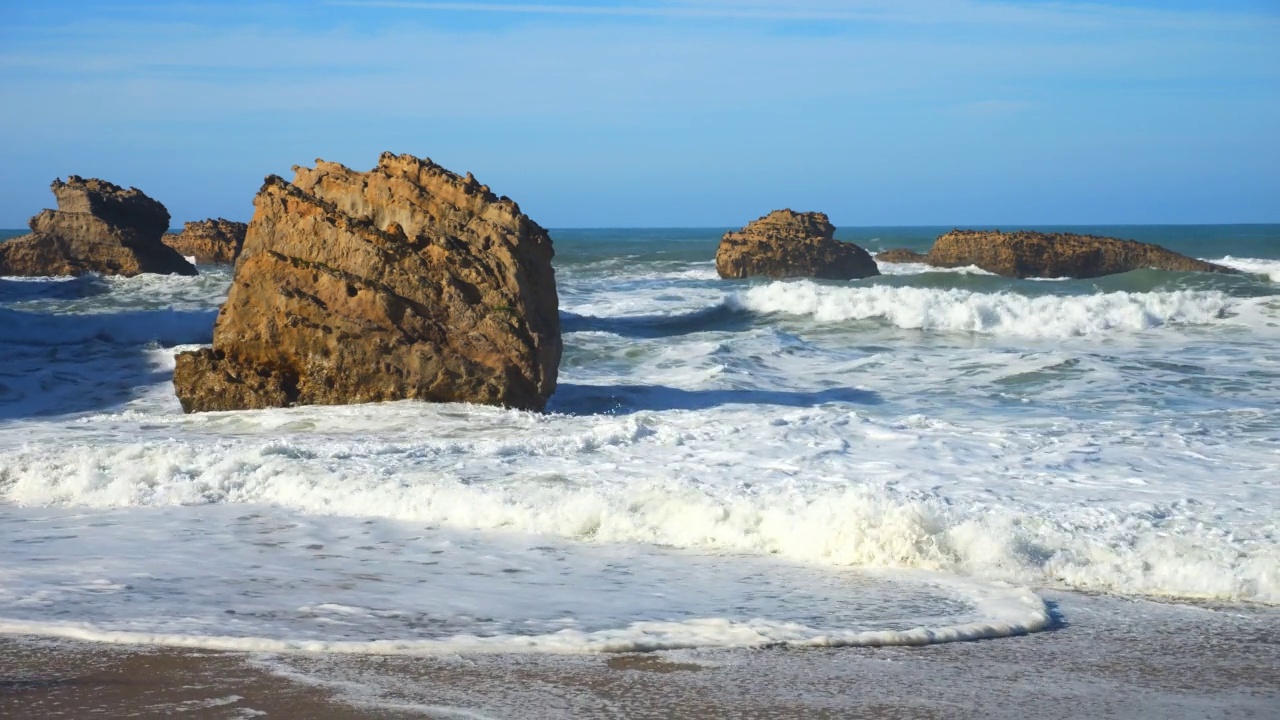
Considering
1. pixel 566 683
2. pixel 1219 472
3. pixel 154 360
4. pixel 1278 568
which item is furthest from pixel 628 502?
pixel 154 360

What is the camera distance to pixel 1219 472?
8141mm

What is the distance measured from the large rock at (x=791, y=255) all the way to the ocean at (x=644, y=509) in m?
20.7

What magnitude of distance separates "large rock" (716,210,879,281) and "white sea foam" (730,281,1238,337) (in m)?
13.5

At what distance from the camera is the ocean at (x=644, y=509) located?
5379 millimetres

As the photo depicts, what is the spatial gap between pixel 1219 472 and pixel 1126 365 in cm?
639

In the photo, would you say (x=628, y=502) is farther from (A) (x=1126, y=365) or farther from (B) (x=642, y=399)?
(A) (x=1126, y=365)

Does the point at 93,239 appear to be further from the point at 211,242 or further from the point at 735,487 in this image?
the point at 735,487

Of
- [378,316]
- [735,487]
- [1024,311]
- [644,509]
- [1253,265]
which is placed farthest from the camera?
[1253,265]

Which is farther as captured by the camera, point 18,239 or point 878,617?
point 18,239

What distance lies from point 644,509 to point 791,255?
2838 cm

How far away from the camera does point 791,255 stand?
115 ft

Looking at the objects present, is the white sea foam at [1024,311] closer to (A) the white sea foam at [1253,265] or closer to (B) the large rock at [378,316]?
(B) the large rock at [378,316]

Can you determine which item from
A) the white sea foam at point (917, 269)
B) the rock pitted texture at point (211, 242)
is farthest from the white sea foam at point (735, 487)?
the rock pitted texture at point (211, 242)

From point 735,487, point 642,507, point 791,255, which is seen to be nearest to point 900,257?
point 791,255
